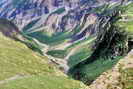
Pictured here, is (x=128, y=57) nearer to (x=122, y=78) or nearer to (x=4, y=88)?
(x=122, y=78)

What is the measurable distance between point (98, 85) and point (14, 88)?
163690 millimetres

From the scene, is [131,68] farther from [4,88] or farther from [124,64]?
[4,88]

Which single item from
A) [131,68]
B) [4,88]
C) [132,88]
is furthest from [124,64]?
[4,88]

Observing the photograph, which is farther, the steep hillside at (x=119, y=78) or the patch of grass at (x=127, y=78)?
the steep hillside at (x=119, y=78)

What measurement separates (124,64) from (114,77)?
2247 millimetres

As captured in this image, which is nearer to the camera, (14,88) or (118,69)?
(118,69)

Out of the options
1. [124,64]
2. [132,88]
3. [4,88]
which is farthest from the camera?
[4,88]

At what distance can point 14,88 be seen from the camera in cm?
19938

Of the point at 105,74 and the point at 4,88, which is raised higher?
the point at 105,74

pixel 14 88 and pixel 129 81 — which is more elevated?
pixel 129 81

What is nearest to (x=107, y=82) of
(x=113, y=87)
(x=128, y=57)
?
(x=113, y=87)

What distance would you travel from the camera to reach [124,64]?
4069 centimetres

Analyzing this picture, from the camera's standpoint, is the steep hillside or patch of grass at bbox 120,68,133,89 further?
the steep hillside

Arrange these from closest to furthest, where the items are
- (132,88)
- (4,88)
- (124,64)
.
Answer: (132,88) → (124,64) → (4,88)
